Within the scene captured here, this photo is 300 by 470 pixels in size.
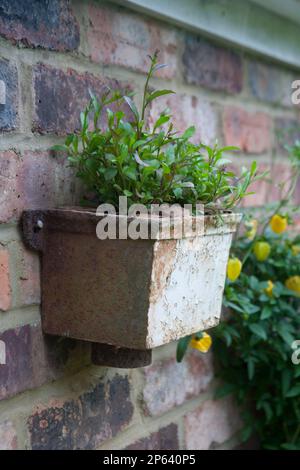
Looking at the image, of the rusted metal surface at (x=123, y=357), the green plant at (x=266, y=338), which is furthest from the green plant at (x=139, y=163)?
the green plant at (x=266, y=338)

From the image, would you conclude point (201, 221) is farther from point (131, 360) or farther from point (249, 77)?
point (249, 77)

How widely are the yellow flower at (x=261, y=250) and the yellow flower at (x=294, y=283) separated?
65 millimetres

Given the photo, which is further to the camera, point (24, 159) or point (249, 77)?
point (249, 77)

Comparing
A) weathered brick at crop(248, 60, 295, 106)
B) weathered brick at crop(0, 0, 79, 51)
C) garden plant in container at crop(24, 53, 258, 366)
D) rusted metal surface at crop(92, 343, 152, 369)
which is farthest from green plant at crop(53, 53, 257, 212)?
weathered brick at crop(248, 60, 295, 106)

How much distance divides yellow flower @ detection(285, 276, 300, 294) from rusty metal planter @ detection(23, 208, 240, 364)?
0.38m

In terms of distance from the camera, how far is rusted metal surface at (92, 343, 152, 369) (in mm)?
934

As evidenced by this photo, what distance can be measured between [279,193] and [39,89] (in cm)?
77

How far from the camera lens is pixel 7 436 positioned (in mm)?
880

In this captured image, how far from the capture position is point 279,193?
5.00 ft

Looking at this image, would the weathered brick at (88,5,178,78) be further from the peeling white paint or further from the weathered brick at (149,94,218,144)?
the peeling white paint

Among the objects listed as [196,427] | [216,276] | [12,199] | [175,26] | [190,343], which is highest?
[175,26]

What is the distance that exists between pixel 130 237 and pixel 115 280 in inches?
2.5

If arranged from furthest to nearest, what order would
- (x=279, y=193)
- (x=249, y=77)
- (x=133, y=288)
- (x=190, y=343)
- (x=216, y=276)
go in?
(x=279, y=193), (x=249, y=77), (x=190, y=343), (x=216, y=276), (x=133, y=288)

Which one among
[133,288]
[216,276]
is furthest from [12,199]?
[216,276]
